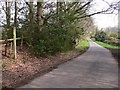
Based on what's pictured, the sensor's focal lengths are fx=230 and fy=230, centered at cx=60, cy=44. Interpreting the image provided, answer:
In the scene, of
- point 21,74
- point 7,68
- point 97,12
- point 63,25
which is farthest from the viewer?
point 97,12

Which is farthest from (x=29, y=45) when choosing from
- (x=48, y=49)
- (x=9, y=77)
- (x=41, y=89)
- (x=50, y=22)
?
(x=41, y=89)

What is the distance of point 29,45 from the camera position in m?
13.7

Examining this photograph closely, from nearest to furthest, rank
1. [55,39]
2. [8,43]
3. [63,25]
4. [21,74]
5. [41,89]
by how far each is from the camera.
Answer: [41,89] < [21,74] < [8,43] < [55,39] < [63,25]

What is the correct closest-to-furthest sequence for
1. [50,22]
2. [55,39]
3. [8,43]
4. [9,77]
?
[9,77], [8,43], [55,39], [50,22]

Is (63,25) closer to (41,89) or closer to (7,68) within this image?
(7,68)

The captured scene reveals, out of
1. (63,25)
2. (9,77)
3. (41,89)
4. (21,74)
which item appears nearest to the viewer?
(41,89)

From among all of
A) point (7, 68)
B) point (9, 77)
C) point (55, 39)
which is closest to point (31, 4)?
point (55, 39)

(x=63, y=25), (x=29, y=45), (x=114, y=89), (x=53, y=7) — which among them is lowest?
(x=114, y=89)

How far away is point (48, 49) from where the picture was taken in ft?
46.1

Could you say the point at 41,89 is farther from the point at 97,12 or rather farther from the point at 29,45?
the point at 97,12

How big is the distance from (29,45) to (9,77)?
617 centimetres

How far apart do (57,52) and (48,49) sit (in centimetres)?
200

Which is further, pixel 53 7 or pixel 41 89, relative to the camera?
pixel 53 7

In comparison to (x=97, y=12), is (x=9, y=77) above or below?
below
